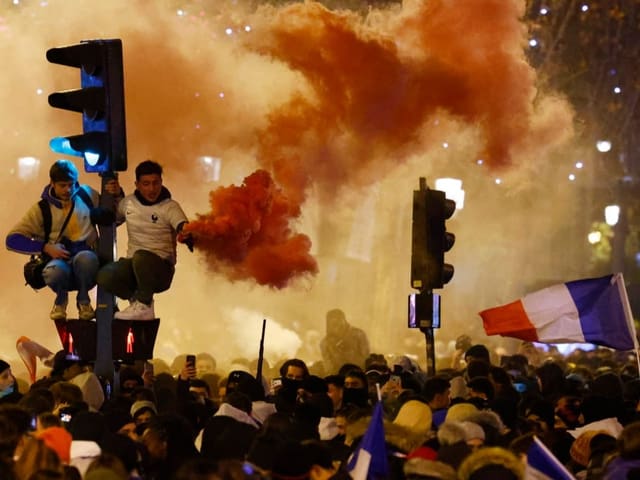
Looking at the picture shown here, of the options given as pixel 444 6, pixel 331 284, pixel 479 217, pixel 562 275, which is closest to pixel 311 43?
pixel 444 6

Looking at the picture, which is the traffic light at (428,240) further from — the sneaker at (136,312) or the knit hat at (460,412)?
the knit hat at (460,412)

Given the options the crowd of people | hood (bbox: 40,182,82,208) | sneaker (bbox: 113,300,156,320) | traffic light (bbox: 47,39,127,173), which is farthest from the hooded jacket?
the crowd of people

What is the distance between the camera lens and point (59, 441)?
7.58 metres

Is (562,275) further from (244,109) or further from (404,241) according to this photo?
(244,109)

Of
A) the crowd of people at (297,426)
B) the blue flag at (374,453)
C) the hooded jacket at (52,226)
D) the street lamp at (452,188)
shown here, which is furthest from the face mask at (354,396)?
the street lamp at (452,188)

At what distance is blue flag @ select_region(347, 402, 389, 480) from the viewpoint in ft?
25.4

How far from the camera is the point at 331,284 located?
32125mm

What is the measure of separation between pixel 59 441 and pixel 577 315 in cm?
567

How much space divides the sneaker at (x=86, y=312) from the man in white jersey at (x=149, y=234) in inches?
8.3

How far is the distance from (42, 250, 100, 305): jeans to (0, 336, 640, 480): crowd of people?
0.76 meters

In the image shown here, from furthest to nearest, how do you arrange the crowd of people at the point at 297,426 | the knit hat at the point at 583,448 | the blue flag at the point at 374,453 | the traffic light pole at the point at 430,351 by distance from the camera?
1. the traffic light pole at the point at 430,351
2. the knit hat at the point at 583,448
3. the blue flag at the point at 374,453
4. the crowd of people at the point at 297,426

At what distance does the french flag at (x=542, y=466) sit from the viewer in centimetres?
738

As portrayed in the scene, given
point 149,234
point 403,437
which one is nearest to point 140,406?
point 149,234

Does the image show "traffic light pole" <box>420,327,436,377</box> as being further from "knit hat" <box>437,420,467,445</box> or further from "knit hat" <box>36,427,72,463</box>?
"knit hat" <box>36,427,72,463</box>
